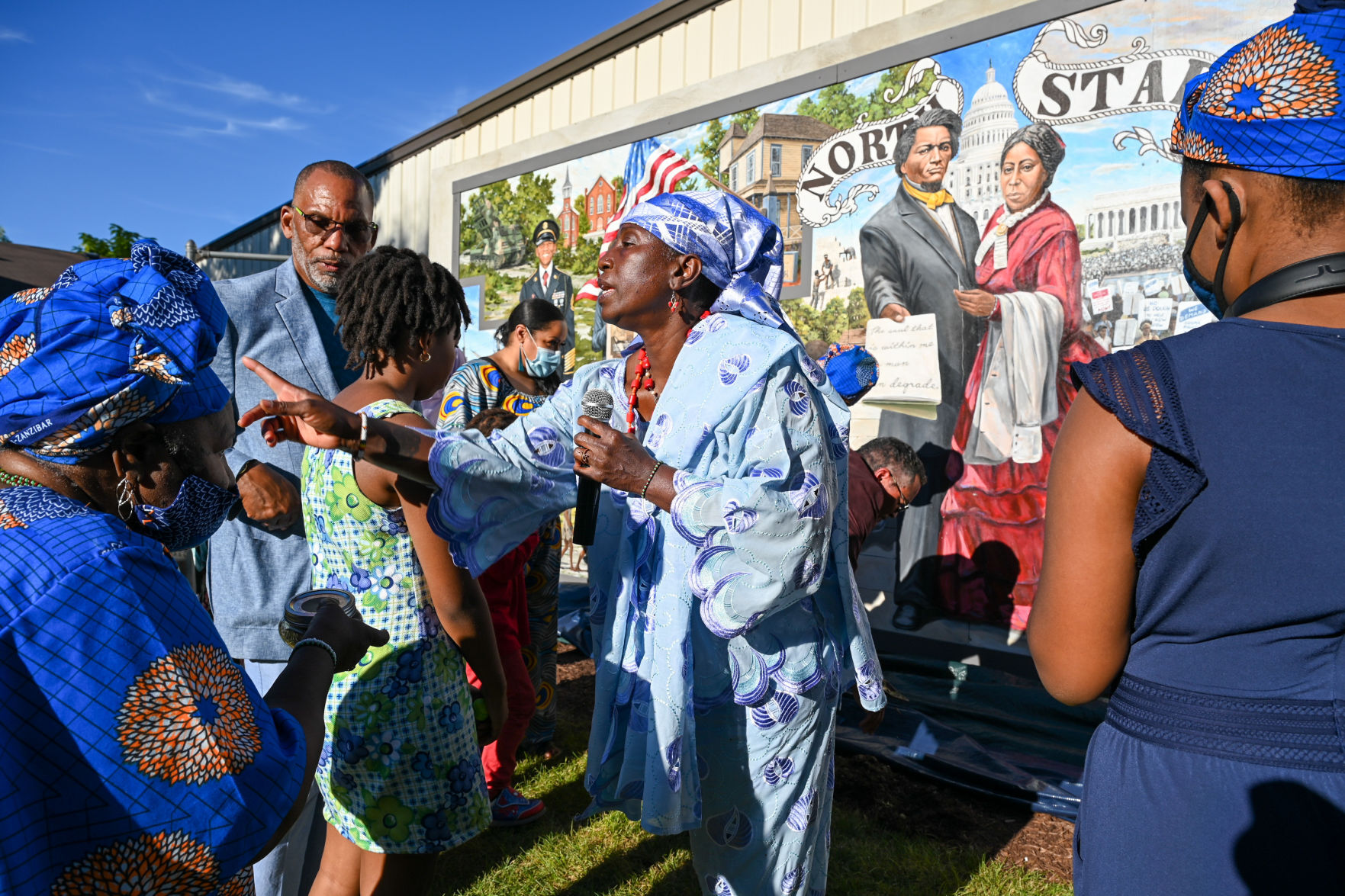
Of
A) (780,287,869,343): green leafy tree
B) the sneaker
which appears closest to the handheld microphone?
the sneaker

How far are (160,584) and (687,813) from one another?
138 centimetres

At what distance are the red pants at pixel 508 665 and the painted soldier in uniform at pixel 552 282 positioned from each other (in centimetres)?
456

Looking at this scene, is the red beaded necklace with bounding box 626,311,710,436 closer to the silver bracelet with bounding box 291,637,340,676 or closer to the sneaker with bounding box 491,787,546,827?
the silver bracelet with bounding box 291,637,340,676

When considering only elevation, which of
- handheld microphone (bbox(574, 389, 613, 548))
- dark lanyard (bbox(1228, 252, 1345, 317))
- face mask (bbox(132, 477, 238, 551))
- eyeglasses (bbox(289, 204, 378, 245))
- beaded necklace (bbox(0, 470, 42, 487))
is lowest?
handheld microphone (bbox(574, 389, 613, 548))

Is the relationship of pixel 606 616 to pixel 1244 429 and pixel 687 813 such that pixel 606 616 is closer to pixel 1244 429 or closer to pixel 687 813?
pixel 687 813

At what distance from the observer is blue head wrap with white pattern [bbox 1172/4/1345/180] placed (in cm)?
119

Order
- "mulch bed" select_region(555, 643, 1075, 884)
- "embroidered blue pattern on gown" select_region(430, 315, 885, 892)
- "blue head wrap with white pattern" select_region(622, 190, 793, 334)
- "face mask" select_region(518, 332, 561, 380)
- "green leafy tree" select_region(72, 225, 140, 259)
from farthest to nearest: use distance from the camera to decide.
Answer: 1. "green leafy tree" select_region(72, 225, 140, 259)
2. "face mask" select_region(518, 332, 561, 380)
3. "mulch bed" select_region(555, 643, 1075, 884)
4. "blue head wrap with white pattern" select_region(622, 190, 793, 334)
5. "embroidered blue pattern on gown" select_region(430, 315, 885, 892)

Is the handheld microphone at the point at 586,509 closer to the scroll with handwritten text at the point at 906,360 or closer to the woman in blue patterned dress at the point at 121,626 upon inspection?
the woman in blue patterned dress at the point at 121,626

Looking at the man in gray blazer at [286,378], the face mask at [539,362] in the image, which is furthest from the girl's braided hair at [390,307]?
the face mask at [539,362]

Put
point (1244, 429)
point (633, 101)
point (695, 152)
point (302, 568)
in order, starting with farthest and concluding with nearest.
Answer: point (633, 101) → point (695, 152) → point (302, 568) → point (1244, 429)

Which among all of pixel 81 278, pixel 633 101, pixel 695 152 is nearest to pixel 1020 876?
pixel 81 278

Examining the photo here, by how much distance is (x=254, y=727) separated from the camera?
1.26 metres

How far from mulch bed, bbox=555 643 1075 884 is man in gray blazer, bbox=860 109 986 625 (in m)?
1.39

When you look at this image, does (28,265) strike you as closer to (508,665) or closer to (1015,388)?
(508,665)
